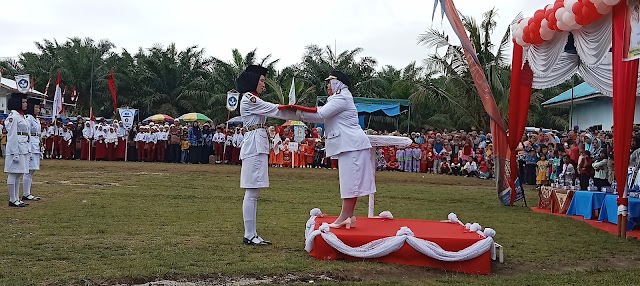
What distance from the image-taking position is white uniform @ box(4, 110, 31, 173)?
424 inches

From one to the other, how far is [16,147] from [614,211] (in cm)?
967

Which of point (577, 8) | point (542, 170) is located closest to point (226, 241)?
point (577, 8)

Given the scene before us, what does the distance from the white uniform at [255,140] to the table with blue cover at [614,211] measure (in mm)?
5619

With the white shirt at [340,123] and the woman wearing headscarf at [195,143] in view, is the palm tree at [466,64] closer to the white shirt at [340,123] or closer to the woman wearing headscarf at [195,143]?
the woman wearing headscarf at [195,143]

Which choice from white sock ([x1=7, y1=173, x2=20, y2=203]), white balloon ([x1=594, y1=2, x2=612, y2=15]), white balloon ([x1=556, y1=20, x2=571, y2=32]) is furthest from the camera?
white sock ([x1=7, y1=173, x2=20, y2=203])

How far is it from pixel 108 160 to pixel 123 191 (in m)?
13.1

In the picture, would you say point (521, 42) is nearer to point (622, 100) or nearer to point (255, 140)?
point (622, 100)

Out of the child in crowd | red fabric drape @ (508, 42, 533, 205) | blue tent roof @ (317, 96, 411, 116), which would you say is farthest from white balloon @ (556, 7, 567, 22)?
blue tent roof @ (317, 96, 411, 116)

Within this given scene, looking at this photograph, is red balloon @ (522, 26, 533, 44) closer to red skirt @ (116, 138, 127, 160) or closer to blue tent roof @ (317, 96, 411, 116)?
blue tent roof @ (317, 96, 411, 116)

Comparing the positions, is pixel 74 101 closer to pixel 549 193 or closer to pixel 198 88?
pixel 198 88

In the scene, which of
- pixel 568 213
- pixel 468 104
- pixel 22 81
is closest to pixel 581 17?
pixel 568 213

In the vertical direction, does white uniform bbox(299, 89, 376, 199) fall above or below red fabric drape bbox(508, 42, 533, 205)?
below

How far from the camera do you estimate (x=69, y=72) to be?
4031cm

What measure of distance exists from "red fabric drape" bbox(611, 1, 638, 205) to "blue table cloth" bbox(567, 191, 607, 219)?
6.24ft
